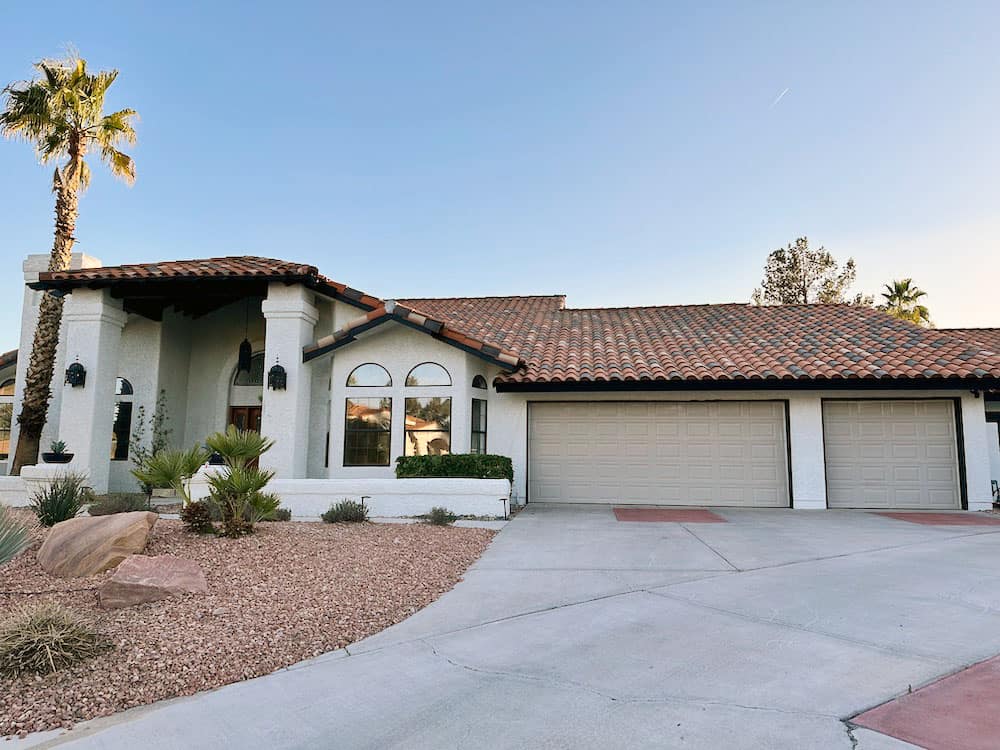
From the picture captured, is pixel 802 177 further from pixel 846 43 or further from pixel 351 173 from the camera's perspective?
pixel 351 173

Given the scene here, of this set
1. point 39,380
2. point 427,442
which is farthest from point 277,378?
point 39,380

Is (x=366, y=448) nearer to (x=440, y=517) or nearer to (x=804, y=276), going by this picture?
(x=440, y=517)

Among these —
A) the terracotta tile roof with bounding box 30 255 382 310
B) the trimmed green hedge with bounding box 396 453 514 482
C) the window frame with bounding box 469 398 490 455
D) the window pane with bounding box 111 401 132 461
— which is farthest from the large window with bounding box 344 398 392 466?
the window pane with bounding box 111 401 132 461

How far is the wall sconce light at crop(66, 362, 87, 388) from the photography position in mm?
13727

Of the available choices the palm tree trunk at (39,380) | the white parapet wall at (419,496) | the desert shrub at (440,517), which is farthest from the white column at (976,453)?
the palm tree trunk at (39,380)

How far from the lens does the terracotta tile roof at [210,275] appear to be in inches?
523

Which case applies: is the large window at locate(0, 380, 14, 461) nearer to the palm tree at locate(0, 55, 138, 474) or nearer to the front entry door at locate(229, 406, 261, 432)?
the palm tree at locate(0, 55, 138, 474)

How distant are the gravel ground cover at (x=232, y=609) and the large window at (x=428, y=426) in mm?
4500

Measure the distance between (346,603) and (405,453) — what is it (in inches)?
311

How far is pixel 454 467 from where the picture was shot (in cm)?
1227

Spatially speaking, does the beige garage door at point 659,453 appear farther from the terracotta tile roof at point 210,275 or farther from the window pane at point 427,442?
the terracotta tile roof at point 210,275

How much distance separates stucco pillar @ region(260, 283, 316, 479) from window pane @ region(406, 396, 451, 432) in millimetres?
2525

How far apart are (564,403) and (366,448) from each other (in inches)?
194

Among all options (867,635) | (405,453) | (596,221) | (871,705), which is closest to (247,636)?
(871,705)
